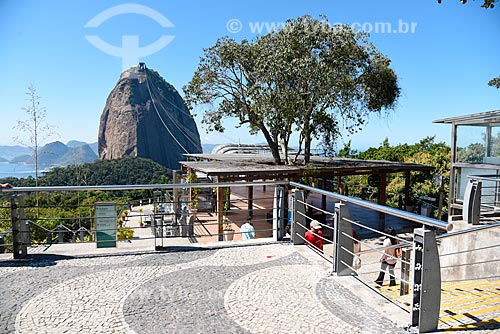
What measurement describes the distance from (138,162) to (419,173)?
39.3 meters

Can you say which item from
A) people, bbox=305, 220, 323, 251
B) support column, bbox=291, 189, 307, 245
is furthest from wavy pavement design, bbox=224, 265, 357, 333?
people, bbox=305, 220, 323, 251

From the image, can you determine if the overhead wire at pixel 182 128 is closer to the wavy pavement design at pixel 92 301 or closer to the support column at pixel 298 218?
the support column at pixel 298 218

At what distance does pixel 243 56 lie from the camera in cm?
1620

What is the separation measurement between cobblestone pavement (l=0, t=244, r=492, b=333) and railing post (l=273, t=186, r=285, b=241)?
0.64 meters

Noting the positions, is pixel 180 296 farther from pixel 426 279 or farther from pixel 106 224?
pixel 106 224

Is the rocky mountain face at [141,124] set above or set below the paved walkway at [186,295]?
above

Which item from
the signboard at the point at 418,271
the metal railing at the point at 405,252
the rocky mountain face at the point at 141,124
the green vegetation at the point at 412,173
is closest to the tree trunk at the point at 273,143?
the green vegetation at the point at 412,173

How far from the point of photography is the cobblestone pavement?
256 cm

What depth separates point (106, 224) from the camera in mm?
5586

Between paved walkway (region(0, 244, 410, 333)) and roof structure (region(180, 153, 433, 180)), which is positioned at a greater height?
roof structure (region(180, 153, 433, 180))

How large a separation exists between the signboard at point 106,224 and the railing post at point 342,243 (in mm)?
3169

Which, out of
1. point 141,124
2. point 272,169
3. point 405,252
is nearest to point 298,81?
point 272,169

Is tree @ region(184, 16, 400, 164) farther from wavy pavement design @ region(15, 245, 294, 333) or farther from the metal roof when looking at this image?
wavy pavement design @ region(15, 245, 294, 333)

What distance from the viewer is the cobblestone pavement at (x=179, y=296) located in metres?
2.56
